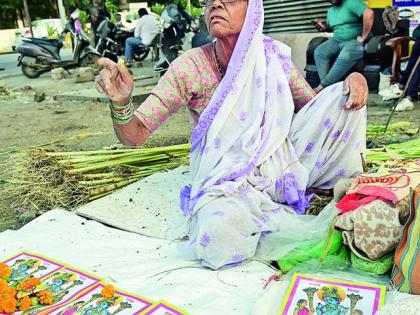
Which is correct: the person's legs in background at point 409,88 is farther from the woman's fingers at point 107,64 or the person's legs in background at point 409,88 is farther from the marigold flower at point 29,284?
the marigold flower at point 29,284

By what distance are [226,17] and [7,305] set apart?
1.45m

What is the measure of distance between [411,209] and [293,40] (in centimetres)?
539

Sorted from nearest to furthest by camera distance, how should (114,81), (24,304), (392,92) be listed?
(24,304), (114,81), (392,92)

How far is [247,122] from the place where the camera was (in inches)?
83.9

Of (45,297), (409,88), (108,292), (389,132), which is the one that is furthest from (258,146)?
(409,88)

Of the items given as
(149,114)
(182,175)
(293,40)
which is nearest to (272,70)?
(149,114)

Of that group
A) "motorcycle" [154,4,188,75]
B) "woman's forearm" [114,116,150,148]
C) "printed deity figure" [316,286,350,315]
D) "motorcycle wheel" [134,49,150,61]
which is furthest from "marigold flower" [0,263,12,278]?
"motorcycle wheel" [134,49,150,61]

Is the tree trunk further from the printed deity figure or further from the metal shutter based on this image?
the printed deity figure

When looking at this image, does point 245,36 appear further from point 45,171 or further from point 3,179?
point 3,179

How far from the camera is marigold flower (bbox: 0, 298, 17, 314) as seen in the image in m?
1.59

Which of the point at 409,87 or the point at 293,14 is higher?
the point at 293,14

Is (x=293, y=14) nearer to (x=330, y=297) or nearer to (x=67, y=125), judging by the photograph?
(x=67, y=125)

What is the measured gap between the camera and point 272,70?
2184 millimetres

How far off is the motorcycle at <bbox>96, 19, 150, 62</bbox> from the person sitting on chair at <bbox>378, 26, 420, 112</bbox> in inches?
285
